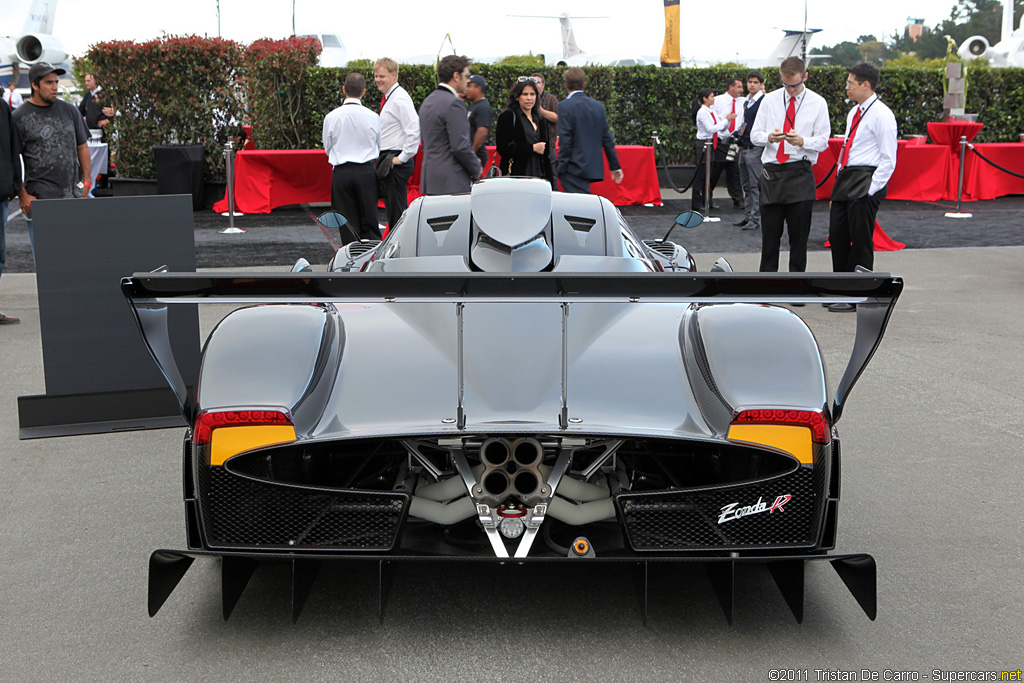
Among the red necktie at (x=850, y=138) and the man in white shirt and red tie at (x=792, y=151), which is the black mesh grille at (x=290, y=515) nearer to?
the man in white shirt and red tie at (x=792, y=151)

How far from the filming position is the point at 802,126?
8.51 meters

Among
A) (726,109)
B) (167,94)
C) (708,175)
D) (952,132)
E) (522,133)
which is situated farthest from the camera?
(952,132)

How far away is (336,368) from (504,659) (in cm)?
100

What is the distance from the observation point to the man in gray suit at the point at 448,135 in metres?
8.48

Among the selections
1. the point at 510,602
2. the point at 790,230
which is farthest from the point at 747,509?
the point at 790,230

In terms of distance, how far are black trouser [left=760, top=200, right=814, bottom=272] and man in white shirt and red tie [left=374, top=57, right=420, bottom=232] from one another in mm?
3358

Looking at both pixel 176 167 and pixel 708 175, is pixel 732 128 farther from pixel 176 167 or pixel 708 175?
pixel 176 167

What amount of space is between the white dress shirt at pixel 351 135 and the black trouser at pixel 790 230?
3.57 meters

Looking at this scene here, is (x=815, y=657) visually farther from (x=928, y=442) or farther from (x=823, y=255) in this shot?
(x=823, y=255)

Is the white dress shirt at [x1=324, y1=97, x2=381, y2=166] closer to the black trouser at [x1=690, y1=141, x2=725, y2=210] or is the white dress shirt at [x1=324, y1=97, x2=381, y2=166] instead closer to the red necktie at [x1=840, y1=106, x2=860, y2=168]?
the red necktie at [x1=840, y1=106, x2=860, y2=168]

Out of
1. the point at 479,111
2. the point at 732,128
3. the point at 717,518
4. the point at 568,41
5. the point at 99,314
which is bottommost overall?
the point at 717,518

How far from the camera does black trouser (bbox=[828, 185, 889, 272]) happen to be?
8.16m

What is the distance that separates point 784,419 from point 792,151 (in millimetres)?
5982

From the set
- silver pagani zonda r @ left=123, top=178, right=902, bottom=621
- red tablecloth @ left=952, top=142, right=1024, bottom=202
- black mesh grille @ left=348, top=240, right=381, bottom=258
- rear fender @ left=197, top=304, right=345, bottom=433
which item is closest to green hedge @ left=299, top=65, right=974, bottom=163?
red tablecloth @ left=952, top=142, right=1024, bottom=202
